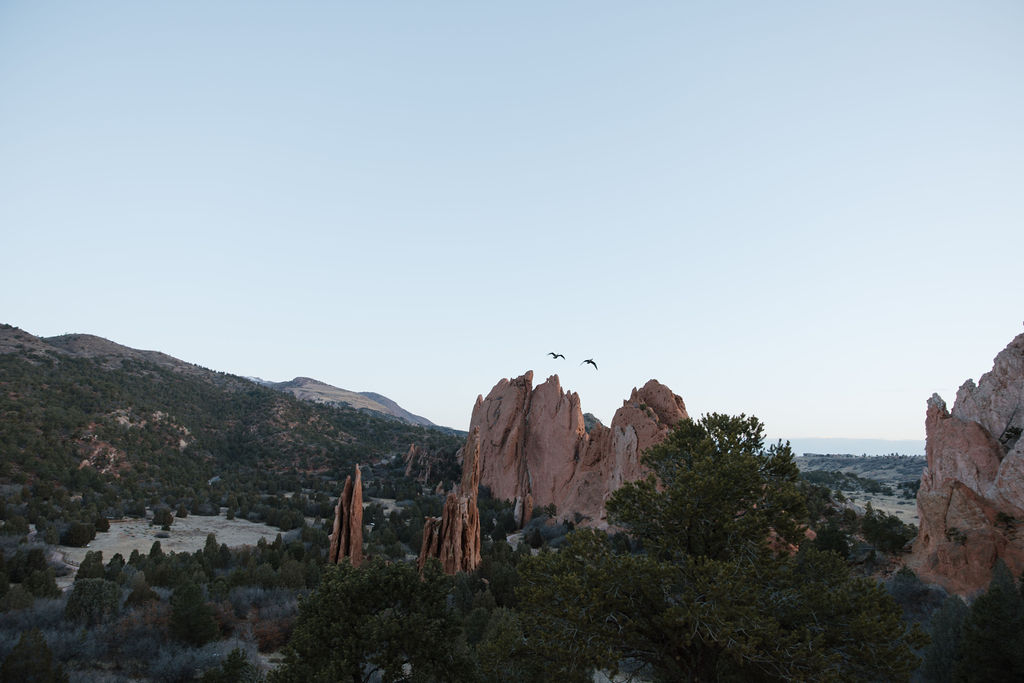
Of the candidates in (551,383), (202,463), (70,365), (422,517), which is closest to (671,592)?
(422,517)

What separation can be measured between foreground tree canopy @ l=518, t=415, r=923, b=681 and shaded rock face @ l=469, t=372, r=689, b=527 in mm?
19982

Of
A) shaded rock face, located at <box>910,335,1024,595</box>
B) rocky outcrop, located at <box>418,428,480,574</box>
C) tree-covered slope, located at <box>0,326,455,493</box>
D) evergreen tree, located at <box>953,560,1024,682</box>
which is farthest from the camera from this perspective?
A: tree-covered slope, located at <box>0,326,455,493</box>

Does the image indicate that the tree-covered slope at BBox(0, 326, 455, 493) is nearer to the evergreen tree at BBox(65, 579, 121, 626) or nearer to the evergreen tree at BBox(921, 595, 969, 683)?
the evergreen tree at BBox(65, 579, 121, 626)

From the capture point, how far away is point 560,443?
41469 mm

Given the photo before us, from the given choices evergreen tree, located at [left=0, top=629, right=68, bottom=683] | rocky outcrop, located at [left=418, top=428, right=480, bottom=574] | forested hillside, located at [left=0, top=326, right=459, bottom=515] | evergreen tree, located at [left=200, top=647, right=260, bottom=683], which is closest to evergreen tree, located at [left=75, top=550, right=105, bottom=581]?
evergreen tree, located at [left=0, top=629, right=68, bottom=683]

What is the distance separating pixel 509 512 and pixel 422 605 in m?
28.7

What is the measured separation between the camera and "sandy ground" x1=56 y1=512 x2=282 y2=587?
24147 millimetres

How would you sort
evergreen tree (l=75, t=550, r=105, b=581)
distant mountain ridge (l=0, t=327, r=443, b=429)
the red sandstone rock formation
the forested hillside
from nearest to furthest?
evergreen tree (l=75, t=550, r=105, b=581) → the red sandstone rock formation → the forested hillside → distant mountain ridge (l=0, t=327, r=443, b=429)

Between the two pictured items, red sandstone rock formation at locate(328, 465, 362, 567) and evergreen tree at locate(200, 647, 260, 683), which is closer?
evergreen tree at locate(200, 647, 260, 683)

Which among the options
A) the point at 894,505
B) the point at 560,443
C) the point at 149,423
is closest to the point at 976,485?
the point at 560,443

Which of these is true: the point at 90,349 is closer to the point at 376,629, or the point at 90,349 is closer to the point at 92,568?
the point at 92,568

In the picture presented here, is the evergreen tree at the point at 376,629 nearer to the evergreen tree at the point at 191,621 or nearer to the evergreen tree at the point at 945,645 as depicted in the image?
the evergreen tree at the point at 191,621

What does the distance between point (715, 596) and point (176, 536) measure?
97.3 ft

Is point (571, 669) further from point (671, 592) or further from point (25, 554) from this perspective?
point (25, 554)
